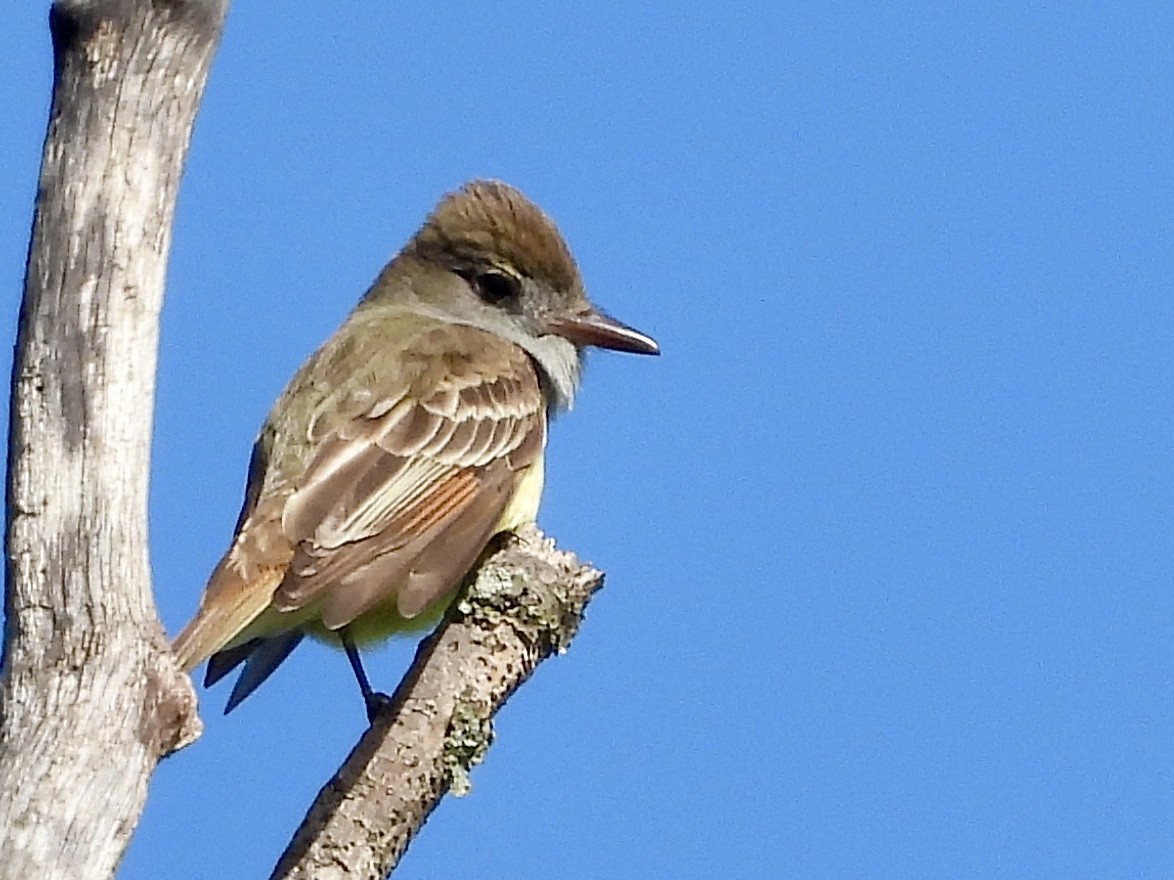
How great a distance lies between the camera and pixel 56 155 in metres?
4.01

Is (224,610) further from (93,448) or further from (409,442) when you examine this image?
(93,448)

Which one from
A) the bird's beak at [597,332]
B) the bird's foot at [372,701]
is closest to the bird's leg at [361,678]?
the bird's foot at [372,701]

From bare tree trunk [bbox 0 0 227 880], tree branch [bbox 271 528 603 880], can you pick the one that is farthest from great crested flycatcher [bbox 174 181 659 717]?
bare tree trunk [bbox 0 0 227 880]

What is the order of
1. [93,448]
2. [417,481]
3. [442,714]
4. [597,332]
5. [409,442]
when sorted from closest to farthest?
1. [93,448]
2. [442,714]
3. [417,481]
4. [409,442]
5. [597,332]

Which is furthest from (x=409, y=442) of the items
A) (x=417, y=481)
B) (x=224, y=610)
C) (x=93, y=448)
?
(x=93, y=448)

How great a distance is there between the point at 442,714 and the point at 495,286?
10.7 feet

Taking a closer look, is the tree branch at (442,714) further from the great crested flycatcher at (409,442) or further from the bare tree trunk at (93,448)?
the bare tree trunk at (93,448)

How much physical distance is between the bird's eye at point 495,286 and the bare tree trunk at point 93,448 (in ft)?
13.2

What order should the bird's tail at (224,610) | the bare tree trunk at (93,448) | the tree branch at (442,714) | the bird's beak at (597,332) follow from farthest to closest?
the bird's beak at (597,332) < the bird's tail at (224,610) < the tree branch at (442,714) < the bare tree trunk at (93,448)

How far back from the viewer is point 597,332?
808 cm

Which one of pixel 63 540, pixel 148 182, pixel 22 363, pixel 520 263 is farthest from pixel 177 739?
pixel 520 263

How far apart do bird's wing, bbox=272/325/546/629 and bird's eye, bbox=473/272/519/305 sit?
0.33 m

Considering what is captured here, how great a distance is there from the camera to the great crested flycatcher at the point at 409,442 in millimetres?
6242

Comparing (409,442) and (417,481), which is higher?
(409,442)
